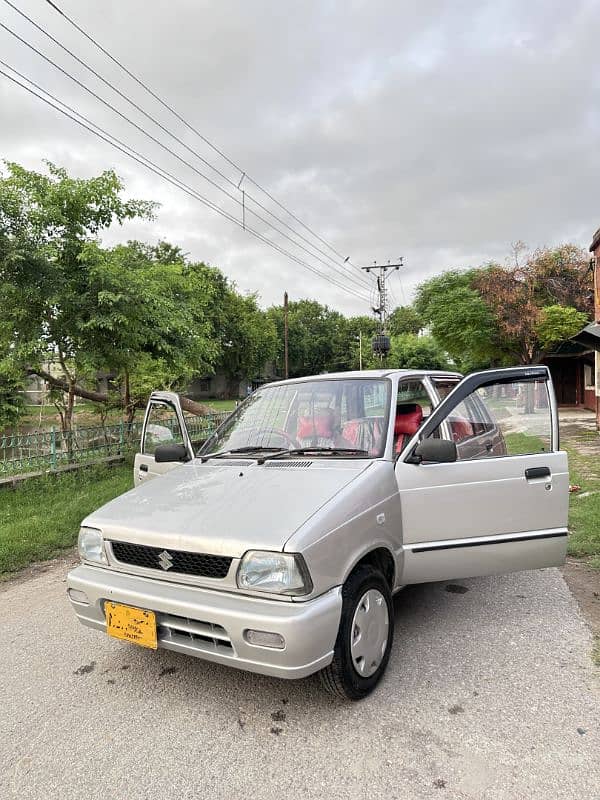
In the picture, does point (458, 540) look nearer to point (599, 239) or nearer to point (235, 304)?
point (599, 239)

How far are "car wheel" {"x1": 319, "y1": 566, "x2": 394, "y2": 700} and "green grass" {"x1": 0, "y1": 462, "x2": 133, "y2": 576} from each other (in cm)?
379

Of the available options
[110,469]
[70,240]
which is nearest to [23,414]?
[110,469]

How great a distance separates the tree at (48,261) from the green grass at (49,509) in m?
1.83

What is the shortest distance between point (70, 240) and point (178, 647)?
7.57 metres

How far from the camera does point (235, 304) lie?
45.1 metres

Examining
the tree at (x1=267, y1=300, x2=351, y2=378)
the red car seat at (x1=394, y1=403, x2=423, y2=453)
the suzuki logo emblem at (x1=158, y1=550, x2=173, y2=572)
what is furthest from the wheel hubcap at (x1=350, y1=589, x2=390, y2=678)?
the tree at (x1=267, y1=300, x2=351, y2=378)

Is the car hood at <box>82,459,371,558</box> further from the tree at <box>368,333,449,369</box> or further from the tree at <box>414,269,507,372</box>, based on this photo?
the tree at <box>368,333,449,369</box>

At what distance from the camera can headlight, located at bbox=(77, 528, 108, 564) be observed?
9.21ft

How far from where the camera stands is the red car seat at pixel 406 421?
3498 mm

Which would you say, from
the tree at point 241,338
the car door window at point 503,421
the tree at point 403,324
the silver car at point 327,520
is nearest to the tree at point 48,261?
the silver car at point 327,520

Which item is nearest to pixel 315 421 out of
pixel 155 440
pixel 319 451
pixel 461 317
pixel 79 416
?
pixel 319 451

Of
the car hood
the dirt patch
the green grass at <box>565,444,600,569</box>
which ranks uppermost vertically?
the car hood

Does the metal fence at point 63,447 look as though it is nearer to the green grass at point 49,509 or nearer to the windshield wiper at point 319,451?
the green grass at point 49,509

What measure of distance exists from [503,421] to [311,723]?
7.67 ft
